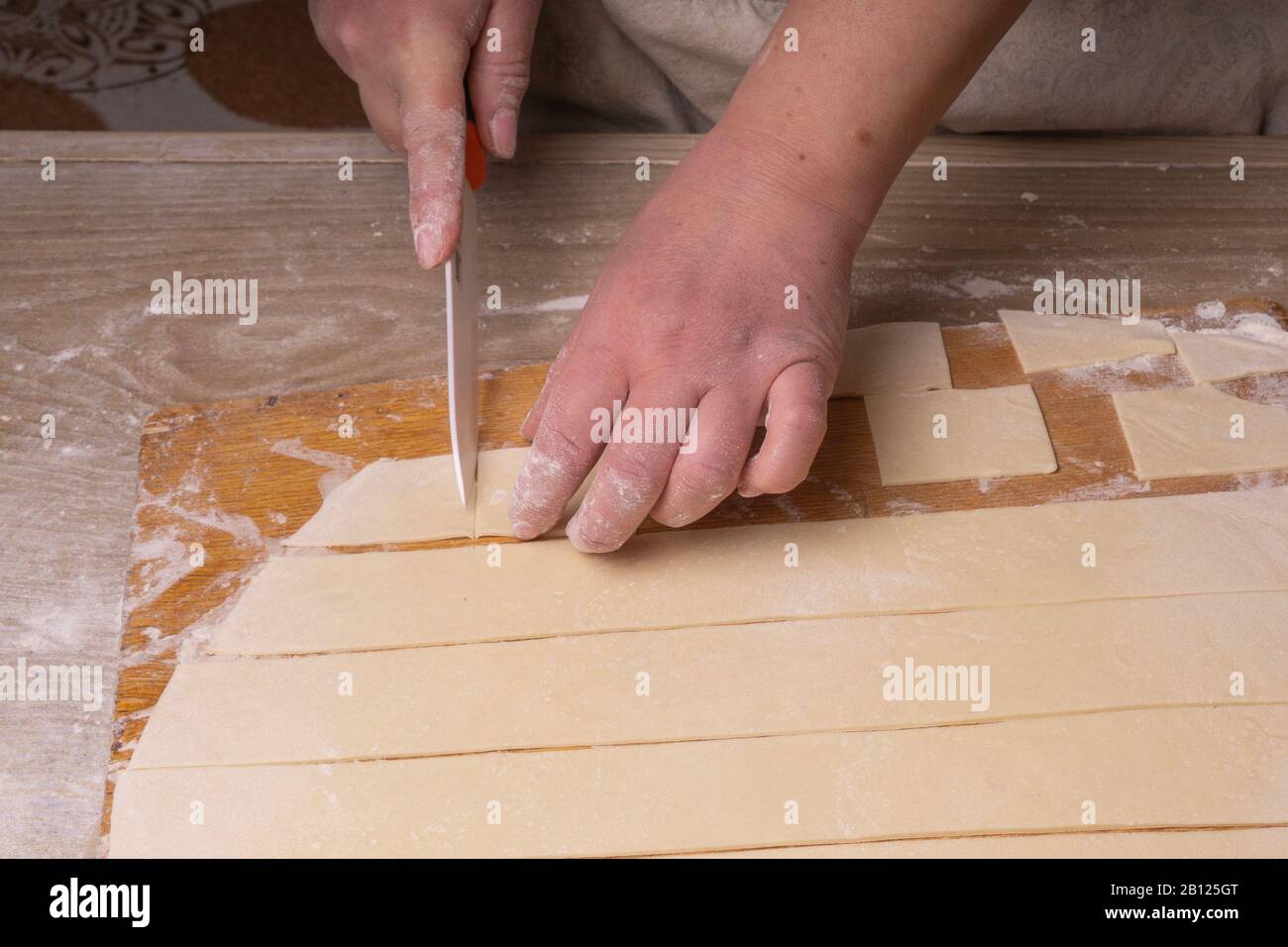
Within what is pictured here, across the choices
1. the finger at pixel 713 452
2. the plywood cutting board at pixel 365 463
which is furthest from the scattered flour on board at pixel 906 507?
the finger at pixel 713 452

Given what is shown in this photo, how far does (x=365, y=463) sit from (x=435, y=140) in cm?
39

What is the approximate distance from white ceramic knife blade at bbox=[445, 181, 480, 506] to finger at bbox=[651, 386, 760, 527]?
0.25 m

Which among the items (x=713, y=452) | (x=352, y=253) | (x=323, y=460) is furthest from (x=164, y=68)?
(x=713, y=452)

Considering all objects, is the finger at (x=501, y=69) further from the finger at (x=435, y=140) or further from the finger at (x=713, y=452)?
the finger at (x=713, y=452)

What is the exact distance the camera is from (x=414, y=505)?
4.02ft

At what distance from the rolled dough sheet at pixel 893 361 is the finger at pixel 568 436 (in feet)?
1.15

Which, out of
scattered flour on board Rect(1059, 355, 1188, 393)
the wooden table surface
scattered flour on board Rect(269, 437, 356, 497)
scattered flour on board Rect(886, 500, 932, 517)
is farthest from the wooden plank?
scattered flour on board Rect(886, 500, 932, 517)

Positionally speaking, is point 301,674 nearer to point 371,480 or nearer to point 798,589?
point 371,480

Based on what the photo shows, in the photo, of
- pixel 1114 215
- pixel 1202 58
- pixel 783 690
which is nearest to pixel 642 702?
pixel 783 690

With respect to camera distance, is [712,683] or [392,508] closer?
[712,683]

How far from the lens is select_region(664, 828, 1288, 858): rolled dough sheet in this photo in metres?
0.98

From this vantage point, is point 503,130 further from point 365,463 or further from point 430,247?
point 365,463

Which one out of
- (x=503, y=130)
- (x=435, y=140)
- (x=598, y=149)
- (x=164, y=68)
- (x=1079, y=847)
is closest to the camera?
(x=1079, y=847)

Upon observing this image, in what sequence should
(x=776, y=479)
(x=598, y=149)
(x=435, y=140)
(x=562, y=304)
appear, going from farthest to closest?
1. (x=598, y=149)
2. (x=562, y=304)
3. (x=435, y=140)
4. (x=776, y=479)
